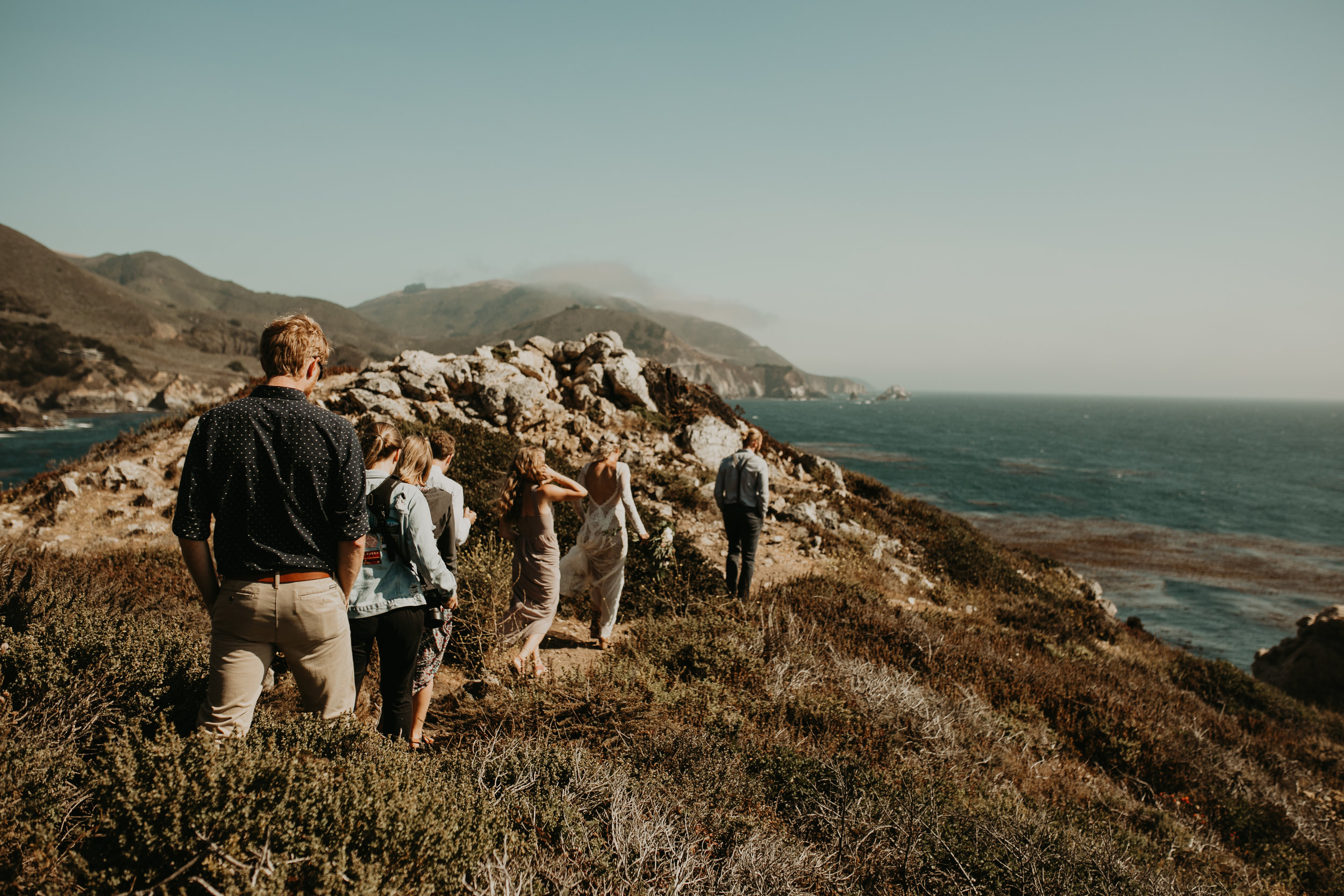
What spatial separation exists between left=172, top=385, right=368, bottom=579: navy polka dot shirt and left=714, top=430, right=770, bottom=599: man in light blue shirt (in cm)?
520

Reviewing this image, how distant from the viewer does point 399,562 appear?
3336 mm

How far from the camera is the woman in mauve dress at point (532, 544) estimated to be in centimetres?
501

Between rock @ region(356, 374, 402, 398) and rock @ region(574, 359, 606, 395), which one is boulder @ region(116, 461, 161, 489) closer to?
rock @ region(356, 374, 402, 398)

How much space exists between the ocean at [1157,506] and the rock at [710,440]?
585 inches

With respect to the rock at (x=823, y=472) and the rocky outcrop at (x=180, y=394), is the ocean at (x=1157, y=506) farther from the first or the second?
the rocky outcrop at (x=180, y=394)

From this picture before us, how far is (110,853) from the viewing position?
195 cm

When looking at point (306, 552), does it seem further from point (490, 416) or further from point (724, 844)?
point (490, 416)

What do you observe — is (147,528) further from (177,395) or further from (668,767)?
(177,395)

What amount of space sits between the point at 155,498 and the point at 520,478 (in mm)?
7787

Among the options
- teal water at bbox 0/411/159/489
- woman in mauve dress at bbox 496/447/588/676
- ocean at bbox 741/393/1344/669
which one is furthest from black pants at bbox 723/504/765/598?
teal water at bbox 0/411/159/489

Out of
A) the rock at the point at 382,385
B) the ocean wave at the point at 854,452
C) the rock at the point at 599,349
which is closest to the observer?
the rock at the point at 382,385

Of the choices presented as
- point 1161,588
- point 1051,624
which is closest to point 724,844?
point 1051,624

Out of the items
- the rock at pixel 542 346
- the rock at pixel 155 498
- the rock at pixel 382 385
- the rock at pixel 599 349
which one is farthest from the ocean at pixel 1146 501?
the rock at pixel 599 349

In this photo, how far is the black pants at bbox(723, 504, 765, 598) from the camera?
23.7 feet
